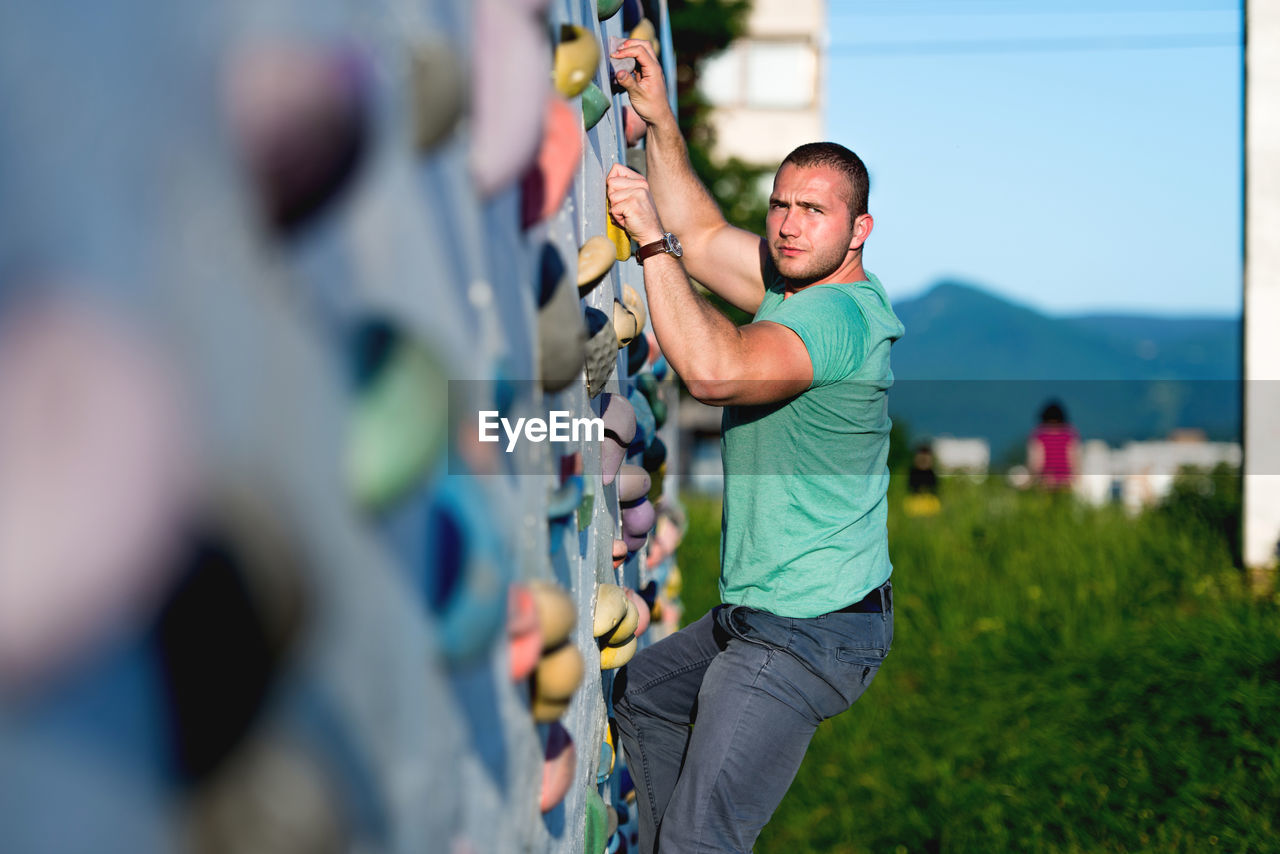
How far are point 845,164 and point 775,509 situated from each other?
652 millimetres

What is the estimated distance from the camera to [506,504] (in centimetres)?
114

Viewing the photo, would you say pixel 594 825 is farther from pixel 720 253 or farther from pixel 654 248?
pixel 720 253

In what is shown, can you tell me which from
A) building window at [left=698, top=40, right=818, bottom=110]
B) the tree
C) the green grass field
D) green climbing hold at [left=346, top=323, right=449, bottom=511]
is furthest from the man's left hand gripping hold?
building window at [left=698, top=40, right=818, bottom=110]

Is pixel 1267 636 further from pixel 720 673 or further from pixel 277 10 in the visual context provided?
pixel 277 10

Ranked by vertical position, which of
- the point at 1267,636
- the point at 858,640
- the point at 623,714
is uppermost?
the point at 858,640

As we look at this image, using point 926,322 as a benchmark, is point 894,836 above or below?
below

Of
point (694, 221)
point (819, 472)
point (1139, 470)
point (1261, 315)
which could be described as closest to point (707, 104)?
point (1139, 470)

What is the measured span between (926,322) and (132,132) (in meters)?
112

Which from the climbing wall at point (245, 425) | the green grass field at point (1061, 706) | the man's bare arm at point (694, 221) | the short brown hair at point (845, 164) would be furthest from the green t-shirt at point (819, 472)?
the green grass field at point (1061, 706)

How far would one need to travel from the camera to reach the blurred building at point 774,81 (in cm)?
1914

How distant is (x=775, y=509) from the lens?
6.95 ft

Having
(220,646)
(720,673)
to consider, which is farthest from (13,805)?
(720,673)

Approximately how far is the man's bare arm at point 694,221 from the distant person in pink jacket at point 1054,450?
594 cm

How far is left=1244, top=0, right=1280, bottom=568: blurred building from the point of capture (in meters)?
5.66
